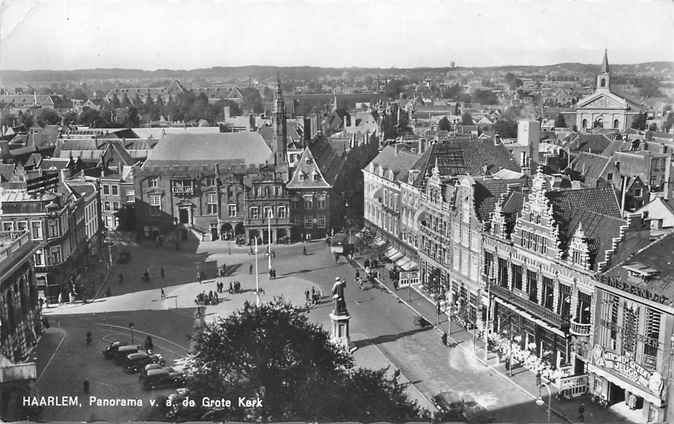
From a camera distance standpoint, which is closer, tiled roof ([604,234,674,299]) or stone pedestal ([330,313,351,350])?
tiled roof ([604,234,674,299])

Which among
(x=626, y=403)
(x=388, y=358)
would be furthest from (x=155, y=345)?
(x=626, y=403)

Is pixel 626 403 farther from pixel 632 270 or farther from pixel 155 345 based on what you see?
pixel 155 345

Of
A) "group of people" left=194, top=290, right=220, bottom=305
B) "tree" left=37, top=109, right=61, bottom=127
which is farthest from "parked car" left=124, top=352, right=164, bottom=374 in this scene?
"tree" left=37, top=109, right=61, bottom=127

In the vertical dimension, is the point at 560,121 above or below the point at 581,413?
above

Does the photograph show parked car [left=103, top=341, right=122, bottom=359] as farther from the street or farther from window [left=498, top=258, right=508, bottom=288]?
window [left=498, top=258, right=508, bottom=288]

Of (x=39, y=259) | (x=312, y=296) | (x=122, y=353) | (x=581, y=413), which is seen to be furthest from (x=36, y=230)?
(x=581, y=413)

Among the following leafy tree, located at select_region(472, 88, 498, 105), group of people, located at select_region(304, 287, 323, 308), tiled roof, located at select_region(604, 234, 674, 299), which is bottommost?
group of people, located at select_region(304, 287, 323, 308)

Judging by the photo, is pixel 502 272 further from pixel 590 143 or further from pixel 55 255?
pixel 590 143
